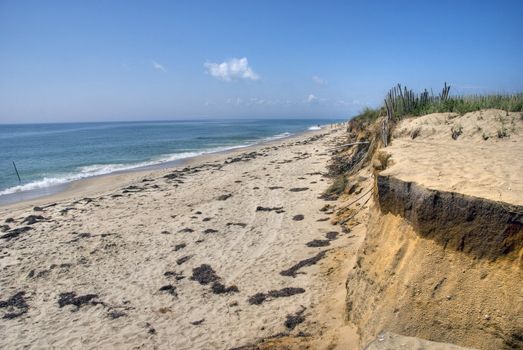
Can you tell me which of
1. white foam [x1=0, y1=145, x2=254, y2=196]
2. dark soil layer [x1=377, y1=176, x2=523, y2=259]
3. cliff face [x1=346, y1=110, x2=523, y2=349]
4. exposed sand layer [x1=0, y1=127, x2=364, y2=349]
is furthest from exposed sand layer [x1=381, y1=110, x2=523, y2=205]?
white foam [x1=0, y1=145, x2=254, y2=196]

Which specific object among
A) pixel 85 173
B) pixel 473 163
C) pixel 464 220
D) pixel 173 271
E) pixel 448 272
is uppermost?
pixel 473 163

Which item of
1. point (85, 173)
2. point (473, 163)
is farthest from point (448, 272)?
point (85, 173)

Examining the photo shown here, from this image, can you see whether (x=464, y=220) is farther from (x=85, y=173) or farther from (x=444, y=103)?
(x=85, y=173)

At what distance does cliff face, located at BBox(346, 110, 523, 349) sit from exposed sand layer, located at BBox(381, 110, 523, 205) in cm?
21

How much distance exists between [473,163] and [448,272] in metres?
2.15

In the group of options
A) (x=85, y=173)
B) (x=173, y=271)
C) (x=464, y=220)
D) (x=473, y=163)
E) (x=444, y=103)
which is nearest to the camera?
(x=464, y=220)

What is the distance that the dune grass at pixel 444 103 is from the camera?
1174 centimetres

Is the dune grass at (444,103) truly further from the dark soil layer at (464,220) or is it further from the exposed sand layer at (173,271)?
the dark soil layer at (464,220)

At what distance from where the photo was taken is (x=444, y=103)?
A: 43.6ft

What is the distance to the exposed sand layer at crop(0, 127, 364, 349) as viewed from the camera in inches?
230

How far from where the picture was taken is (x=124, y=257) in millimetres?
8891

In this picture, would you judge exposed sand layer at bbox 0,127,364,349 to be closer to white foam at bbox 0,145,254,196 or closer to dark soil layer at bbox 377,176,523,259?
dark soil layer at bbox 377,176,523,259

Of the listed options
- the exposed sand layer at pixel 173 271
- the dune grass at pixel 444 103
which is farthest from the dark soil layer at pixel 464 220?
the dune grass at pixel 444 103

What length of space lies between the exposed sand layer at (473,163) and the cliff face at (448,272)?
0.21 m
